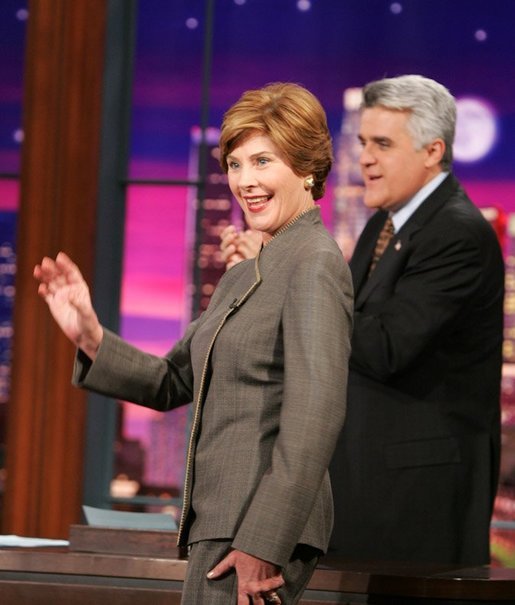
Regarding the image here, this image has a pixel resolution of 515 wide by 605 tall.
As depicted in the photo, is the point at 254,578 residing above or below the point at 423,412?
below

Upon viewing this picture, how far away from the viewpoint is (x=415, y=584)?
2023mm

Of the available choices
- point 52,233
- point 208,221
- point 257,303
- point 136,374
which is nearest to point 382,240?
point 136,374

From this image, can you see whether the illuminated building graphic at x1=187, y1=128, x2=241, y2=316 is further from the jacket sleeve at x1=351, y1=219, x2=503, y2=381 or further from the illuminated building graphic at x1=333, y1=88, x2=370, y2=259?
the jacket sleeve at x1=351, y1=219, x2=503, y2=381

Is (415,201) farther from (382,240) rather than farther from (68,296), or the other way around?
(68,296)

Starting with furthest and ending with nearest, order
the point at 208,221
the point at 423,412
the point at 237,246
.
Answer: the point at 208,221
the point at 423,412
the point at 237,246

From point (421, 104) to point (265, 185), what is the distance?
131 centimetres

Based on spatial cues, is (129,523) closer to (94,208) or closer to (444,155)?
(444,155)

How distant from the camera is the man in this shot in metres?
2.73

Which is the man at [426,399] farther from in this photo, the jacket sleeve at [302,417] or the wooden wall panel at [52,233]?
the wooden wall panel at [52,233]

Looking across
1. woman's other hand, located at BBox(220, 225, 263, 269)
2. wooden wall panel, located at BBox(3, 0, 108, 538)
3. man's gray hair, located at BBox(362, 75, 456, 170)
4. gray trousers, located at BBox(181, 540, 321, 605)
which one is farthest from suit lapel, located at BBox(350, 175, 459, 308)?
wooden wall panel, located at BBox(3, 0, 108, 538)

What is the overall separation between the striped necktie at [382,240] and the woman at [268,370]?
111 cm

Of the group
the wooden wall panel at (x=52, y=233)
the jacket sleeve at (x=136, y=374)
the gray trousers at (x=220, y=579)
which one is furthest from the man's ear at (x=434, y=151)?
the wooden wall panel at (x=52, y=233)

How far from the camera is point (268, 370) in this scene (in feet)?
Result: 5.48

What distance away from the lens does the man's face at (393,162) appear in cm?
297
